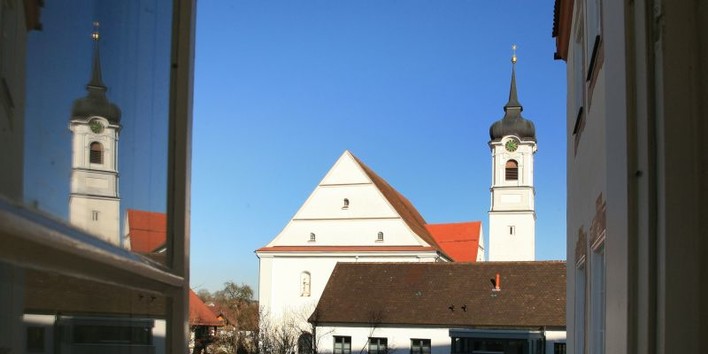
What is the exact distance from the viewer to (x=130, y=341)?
1.24 meters

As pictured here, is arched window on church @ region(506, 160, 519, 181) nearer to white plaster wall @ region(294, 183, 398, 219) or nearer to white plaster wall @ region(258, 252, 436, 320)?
white plaster wall @ region(294, 183, 398, 219)

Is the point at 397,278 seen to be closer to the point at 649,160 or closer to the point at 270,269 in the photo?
the point at 270,269

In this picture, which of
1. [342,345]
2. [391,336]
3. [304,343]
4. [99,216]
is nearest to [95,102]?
[99,216]

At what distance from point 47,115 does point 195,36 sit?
96cm

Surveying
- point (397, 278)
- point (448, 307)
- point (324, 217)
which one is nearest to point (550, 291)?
point (448, 307)

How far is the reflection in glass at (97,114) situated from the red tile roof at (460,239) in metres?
59.3

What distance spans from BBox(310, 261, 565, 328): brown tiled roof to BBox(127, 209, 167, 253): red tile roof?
3403 centimetres

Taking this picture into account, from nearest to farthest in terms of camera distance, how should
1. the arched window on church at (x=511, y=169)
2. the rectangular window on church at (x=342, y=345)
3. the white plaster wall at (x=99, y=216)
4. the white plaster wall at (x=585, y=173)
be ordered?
the white plaster wall at (x=99, y=216) → the white plaster wall at (x=585, y=173) → the rectangular window on church at (x=342, y=345) → the arched window on church at (x=511, y=169)

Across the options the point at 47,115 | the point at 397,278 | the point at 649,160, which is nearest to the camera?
the point at 47,115

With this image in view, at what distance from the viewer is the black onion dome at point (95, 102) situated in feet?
3.09

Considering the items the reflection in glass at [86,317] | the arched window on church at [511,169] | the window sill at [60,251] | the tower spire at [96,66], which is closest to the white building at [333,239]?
the arched window on church at [511,169]

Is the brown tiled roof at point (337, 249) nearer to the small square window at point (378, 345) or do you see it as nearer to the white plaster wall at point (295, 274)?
the white plaster wall at point (295, 274)

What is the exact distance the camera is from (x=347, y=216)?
157ft

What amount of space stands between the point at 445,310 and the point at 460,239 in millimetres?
25598
